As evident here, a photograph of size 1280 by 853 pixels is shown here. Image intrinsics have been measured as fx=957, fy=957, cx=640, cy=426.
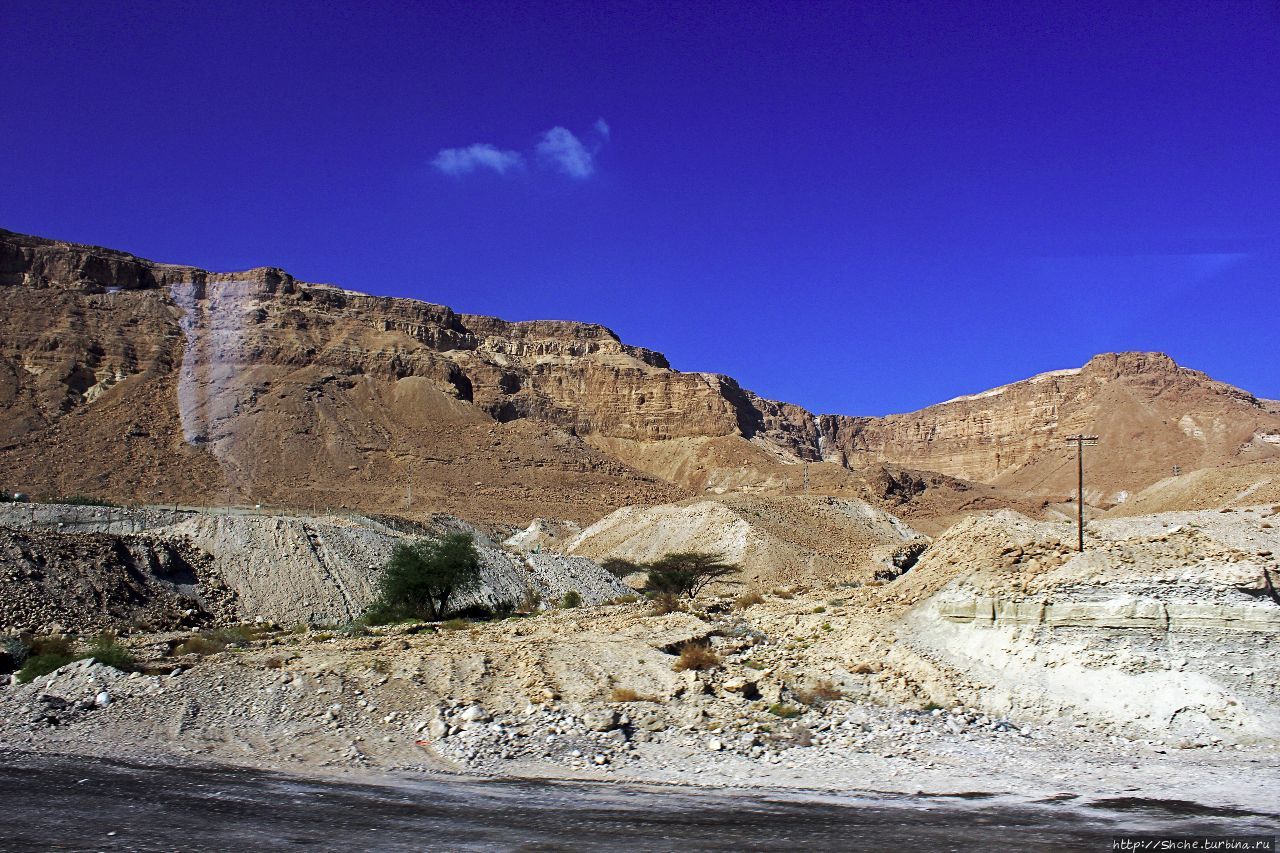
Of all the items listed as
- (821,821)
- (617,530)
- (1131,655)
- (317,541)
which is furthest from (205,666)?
(617,530)

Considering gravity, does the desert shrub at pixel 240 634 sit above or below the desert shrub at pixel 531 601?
below

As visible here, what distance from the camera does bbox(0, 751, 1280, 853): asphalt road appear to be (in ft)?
34.9

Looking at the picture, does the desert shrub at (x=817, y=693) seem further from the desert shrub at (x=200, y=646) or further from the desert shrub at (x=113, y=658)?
the desert shrub at (x=200, y=646)

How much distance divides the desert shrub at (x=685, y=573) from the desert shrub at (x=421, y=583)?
444 inches

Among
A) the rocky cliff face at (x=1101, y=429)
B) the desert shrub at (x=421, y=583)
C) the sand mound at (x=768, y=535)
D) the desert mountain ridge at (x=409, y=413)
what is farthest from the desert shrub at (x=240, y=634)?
the rocky cliff face at (x=1101, y=429)

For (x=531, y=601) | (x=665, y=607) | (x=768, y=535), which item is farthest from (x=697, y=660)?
(x=768, y=535)

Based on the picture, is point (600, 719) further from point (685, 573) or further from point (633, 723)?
point (685, 573)

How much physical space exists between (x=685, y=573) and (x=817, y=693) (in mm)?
28178

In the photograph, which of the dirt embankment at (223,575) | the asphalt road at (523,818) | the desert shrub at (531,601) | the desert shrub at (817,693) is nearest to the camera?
the asphalt road at (523,818)

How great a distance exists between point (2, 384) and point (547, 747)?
100 meters

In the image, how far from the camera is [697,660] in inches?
787

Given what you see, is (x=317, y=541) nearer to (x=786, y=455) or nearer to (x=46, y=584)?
(x=46, y=584)

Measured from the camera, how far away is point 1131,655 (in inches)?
631

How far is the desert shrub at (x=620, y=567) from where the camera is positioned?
53031 millimetres
